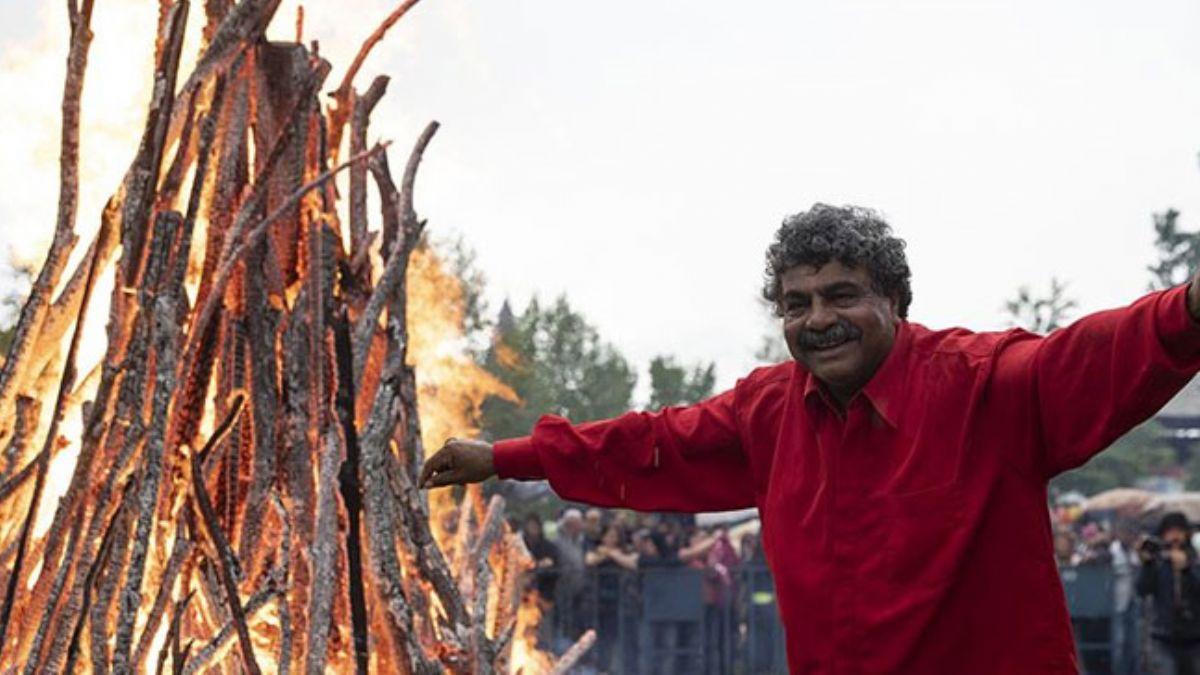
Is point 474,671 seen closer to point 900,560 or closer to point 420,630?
point 420,630

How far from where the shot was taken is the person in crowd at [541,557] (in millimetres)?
9210

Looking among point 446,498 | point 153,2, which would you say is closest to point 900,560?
point 153,2

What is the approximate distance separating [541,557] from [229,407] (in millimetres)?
6257

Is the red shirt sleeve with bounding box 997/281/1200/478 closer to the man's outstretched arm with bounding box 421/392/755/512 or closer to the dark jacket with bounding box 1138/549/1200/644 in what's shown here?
the man's outstretched arm with bounding box 421/392/755/512

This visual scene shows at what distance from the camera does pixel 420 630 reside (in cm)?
401

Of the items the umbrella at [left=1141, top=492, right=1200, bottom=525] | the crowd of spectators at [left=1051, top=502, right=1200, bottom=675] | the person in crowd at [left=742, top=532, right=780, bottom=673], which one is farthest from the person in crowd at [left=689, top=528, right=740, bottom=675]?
the umbrella at [left=1141, top=492, right=1200, bottom=525]

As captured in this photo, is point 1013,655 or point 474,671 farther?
point 474,671

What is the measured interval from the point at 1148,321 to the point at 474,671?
81.6 inches

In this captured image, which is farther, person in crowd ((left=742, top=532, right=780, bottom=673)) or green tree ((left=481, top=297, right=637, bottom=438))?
green tree ((left=481, top=297, right=637, bottom=438))

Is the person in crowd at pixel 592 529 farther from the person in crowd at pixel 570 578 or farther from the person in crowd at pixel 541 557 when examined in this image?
the person in crowd at pixel 541 557

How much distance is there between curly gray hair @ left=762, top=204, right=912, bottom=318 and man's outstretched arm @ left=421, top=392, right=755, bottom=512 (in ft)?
1.27

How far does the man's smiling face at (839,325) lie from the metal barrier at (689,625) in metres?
8.05

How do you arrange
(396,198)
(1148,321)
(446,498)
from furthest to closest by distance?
1. (446,498)
2. (396,198)
3. (1148,321)

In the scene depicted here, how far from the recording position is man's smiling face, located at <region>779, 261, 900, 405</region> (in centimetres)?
283
